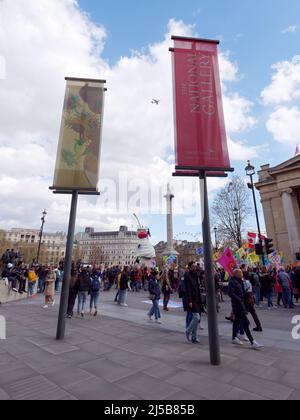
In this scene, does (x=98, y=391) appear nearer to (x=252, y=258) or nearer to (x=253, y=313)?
(x=253, y=313)

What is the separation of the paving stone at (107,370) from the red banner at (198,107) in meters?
4.42

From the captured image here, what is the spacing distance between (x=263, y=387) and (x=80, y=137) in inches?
316

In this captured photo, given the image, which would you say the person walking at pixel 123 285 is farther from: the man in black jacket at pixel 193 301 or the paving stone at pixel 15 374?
the paving stone at pixel 15 374

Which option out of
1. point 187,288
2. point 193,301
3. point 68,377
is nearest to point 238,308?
point 193,301

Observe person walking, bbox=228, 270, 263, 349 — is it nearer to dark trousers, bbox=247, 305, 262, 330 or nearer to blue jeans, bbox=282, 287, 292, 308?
dark trousers, bbox=247, 305, 262, 330

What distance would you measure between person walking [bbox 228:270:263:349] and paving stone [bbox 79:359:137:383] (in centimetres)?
326

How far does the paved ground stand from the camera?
149 inches

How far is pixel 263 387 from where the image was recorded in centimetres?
402

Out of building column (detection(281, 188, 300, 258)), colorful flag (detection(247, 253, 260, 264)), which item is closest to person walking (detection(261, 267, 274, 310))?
colorful flag (detection(247, 253, 260, 264))

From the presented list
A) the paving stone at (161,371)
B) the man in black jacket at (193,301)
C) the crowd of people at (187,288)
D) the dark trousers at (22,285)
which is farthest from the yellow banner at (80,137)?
the dark trousers at (22,285)

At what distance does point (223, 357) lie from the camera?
5.52m

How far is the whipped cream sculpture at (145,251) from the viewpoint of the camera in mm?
34156
